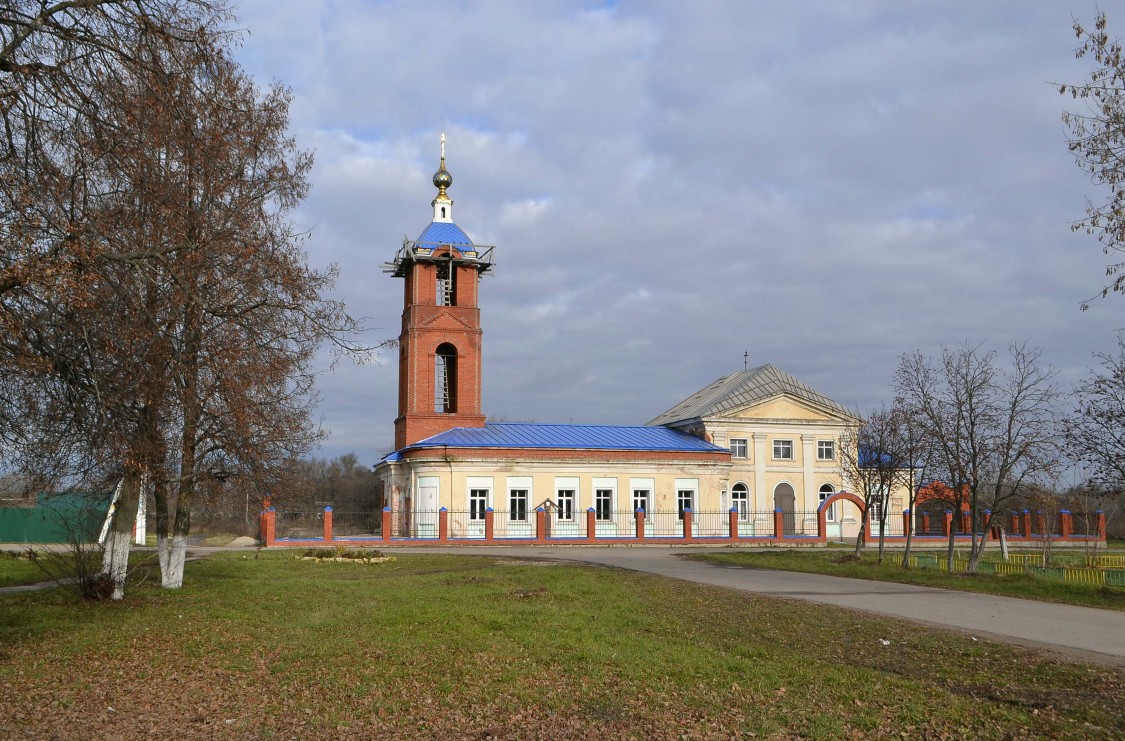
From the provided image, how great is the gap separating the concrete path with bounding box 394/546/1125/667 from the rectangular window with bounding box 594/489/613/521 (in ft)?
58.7

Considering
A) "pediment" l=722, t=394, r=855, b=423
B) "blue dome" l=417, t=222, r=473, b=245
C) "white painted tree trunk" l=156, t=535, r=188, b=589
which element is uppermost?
"blue dome" l=417, t=222, r=473, b=245

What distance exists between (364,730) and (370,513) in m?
36.2

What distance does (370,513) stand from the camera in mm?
42562

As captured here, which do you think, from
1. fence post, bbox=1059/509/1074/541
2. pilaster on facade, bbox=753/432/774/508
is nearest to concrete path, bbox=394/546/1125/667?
pilaster on facade, bbox=753/432/774/508

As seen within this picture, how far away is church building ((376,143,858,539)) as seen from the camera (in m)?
42.4

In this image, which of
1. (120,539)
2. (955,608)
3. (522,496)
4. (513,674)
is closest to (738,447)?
(522,496)

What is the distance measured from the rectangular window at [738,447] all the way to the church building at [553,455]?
5cm

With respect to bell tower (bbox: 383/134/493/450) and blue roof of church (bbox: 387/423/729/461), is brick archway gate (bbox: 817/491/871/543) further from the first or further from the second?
bell tower (bbox: 383/134/493/450)

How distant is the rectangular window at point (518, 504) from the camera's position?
1699 inches

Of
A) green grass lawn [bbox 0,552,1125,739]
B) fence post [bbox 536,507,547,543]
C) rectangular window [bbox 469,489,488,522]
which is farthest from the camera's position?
rectangular window [bbox 469,489,488,522]

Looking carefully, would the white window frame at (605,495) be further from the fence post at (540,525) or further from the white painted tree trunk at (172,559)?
the white painted tree trunk at (172,559)

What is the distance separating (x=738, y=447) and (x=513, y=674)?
4068 cm

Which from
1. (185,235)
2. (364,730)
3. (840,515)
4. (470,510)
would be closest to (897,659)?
(364,730)

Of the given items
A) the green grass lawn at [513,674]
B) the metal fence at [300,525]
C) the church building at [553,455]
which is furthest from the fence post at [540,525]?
the green grass lawn at [513,674]
